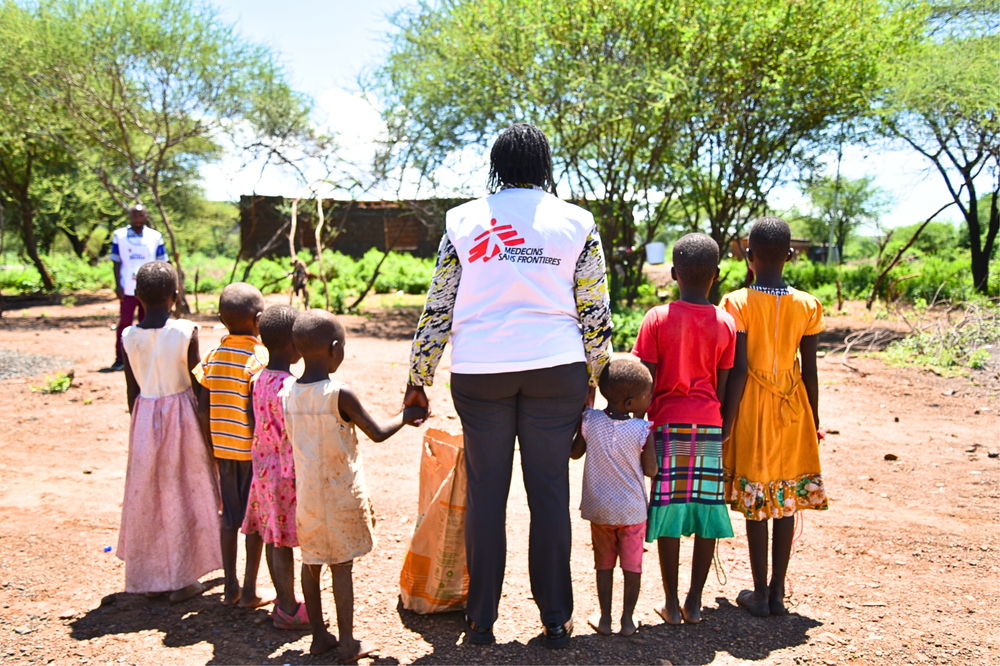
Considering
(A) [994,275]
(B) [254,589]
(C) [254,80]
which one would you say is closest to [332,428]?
(B) [254,589]

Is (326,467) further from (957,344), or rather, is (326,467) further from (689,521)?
(957,344)

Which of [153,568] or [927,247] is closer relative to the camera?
[153,568]

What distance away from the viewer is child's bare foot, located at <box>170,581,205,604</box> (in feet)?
11.4

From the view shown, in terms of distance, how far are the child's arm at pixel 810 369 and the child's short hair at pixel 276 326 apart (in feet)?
6.99

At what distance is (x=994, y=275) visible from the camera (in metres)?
17.7

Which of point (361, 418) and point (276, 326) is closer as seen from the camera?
point (361, 418)

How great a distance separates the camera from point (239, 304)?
3338mm

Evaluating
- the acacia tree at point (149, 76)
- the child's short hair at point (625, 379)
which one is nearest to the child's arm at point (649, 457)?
the child's short hair at point (625, 379)

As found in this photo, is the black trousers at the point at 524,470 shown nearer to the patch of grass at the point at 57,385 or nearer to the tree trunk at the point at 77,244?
the patch of grass at the point at 57,385

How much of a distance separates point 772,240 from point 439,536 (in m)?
1.86

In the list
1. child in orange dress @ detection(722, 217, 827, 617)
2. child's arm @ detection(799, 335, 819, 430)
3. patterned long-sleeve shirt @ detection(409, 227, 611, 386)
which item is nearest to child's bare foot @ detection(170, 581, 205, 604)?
patterned long-sleeve shirt @ detection(409, 227, 611, 386)

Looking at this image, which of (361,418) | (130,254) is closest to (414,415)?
(361,418)

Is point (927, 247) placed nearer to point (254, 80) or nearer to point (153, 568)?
point (254, 80)

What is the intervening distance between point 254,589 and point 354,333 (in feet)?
34.8
